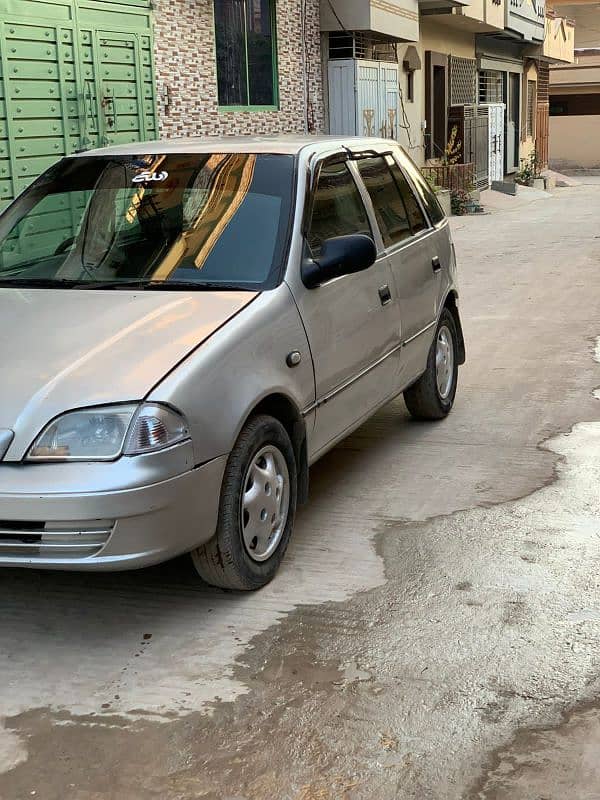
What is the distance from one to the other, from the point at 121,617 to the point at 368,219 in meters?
2.49

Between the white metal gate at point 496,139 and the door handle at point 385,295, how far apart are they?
980 inches

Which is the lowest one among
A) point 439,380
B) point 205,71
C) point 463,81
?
point 439,380

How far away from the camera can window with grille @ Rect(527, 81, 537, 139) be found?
3669 cm

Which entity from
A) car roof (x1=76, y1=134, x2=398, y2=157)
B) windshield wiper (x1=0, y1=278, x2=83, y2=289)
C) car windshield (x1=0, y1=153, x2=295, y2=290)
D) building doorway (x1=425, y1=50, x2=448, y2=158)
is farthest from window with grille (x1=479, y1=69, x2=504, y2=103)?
windshield wiper (x1=0, y1=278, x2=83, y2=289)

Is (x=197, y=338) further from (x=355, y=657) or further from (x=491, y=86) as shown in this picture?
(x=491, y=86)

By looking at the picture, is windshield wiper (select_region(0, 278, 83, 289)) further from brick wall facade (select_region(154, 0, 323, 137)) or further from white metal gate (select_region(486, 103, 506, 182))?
white metal gate (select_region(486, 103, 506, 182))

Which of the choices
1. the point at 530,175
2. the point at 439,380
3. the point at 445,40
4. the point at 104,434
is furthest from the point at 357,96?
the point at 104,434

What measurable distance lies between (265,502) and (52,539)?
3.16ft

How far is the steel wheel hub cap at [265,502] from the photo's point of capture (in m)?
4.16

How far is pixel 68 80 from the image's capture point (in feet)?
40.5

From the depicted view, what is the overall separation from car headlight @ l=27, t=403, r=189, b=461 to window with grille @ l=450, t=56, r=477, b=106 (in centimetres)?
2472

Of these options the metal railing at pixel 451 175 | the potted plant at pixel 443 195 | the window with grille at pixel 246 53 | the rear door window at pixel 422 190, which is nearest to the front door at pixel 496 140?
the metal railing at pixel 451 175

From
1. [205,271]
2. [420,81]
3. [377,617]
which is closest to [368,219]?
[205,271]

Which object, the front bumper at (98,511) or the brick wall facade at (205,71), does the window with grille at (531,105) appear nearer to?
the brick wall facade at (205,71)
